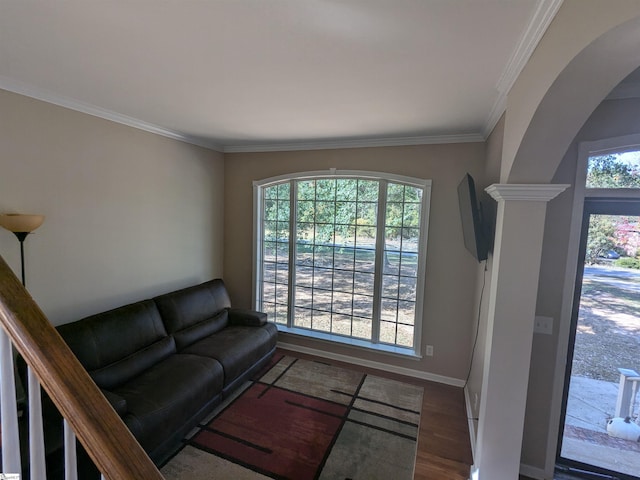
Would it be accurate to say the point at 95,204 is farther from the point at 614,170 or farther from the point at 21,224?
the point at 614,170

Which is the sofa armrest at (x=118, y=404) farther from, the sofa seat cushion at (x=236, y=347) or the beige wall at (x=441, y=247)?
the beige wall at (x=441, y=247)

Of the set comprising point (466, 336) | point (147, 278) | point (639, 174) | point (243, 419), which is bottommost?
point (243, 419)

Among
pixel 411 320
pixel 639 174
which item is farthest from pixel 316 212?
pixel 639 174

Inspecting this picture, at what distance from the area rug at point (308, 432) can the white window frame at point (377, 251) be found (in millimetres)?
447

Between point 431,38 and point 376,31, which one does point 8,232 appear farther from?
point 431,38

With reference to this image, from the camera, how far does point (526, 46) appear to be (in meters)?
1.49

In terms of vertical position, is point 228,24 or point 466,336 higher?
point 228,24

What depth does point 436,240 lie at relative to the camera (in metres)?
3.47

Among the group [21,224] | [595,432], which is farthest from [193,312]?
[595,432]

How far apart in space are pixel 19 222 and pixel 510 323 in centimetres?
328

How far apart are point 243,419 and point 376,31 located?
3.04 metres

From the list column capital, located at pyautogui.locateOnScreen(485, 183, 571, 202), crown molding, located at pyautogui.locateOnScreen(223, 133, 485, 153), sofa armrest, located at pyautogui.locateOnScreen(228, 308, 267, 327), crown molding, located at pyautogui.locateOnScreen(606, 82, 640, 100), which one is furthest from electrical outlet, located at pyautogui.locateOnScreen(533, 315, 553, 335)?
sofa armrest, located at pyautogui.locateOnScreen(228, 308, 267, 327)

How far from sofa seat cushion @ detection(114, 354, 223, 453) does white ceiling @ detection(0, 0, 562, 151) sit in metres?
2.27

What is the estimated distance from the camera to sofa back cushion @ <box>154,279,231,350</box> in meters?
3.24
